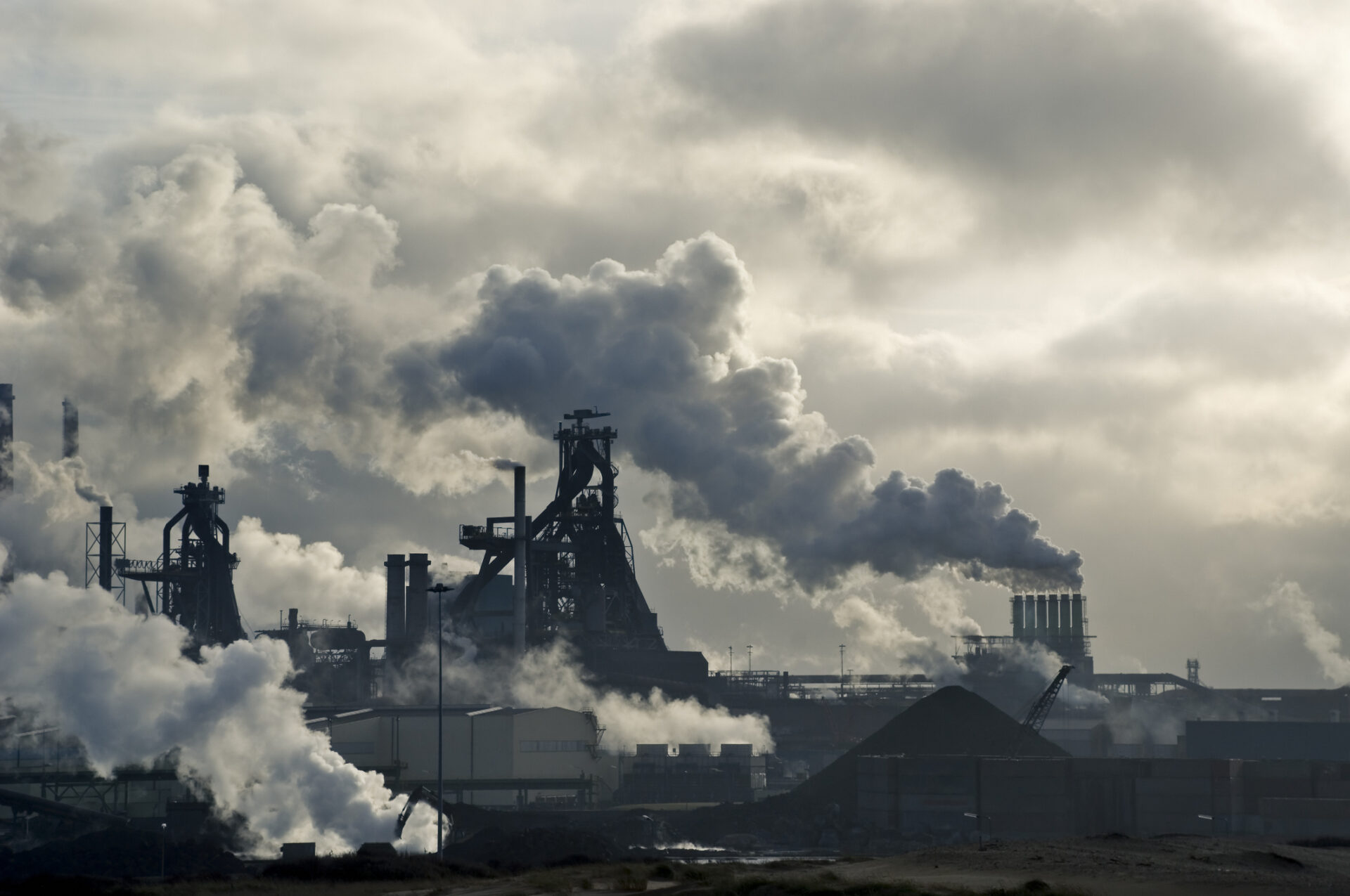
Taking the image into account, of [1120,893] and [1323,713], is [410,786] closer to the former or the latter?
[1120,893]

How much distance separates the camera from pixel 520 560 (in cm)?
10919

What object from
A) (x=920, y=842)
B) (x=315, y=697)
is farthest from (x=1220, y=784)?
(x=315, y=697)

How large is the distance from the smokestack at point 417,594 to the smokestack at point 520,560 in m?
10.5

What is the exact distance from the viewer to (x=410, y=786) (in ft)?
243

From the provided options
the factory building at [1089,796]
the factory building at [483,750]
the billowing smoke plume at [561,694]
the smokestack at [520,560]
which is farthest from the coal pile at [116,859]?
the smokestack at [520,560]

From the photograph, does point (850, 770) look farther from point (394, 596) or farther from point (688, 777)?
point (394, 596)

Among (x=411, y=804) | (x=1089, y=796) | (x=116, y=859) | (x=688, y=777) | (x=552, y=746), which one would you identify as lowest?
(x=688, y=777)

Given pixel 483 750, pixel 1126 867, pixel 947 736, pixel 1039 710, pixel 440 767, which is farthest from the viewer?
pixel 1039 710

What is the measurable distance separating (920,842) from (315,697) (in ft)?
183

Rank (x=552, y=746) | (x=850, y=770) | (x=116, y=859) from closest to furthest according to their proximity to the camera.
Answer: (x=116, y=859) < (x=850, y=770) < (x=552, y=746)

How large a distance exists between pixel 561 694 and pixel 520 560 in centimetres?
949

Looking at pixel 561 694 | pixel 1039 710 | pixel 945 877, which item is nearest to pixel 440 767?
pixel 945 877

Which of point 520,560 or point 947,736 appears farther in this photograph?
point 520,560

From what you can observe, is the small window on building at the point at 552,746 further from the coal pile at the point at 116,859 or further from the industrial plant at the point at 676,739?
the coal pile at the point at 116,859
